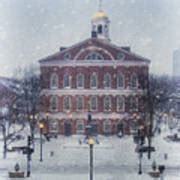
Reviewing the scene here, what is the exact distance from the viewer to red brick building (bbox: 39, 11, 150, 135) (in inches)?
512

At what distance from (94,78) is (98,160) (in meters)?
5.35

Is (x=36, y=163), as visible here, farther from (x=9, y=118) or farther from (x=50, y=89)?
(x=50, y=89)

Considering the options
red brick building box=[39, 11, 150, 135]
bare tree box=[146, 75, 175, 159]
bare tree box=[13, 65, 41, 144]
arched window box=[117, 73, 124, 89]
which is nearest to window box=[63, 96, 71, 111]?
red brick building box=[39, 11, 150, 135]

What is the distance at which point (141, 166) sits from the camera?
7.54m

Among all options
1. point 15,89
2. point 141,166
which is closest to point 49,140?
point 15,89

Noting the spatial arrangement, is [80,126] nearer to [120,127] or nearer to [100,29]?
[120,127]

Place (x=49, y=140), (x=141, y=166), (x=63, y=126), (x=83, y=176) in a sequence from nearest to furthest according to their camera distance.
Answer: (x=83, y=176), (x=141, y=166), (x=49, y=140), (x=63, y=126)

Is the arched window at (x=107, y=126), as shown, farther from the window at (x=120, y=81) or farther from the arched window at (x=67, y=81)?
the arched window at (x=67, y=81)

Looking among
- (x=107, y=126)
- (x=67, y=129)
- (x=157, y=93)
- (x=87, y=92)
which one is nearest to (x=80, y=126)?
(x=67, y=129)

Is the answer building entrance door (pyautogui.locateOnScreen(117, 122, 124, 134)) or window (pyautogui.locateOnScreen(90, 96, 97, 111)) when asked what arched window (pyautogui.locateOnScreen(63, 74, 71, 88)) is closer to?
window (pyautogui.locateOnScreen(90, 96, 97, 111))

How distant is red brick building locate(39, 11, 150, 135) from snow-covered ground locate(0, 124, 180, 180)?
168cm

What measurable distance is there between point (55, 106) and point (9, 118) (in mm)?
1817

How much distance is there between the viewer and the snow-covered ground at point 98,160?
6898 mm

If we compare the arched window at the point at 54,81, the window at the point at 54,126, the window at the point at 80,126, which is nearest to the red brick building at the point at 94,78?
the arched window at the point at 54,81
